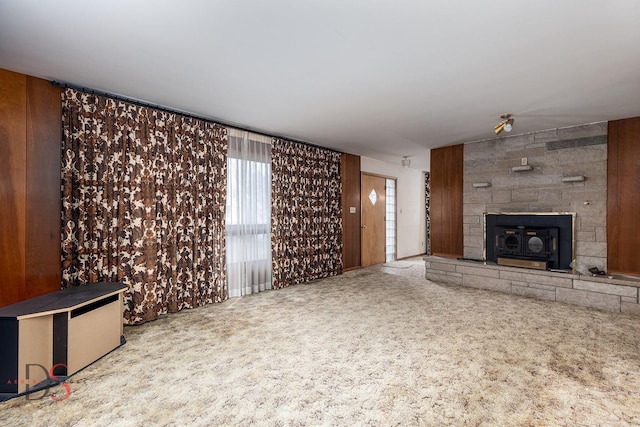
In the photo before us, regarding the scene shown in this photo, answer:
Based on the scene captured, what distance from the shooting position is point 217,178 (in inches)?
160

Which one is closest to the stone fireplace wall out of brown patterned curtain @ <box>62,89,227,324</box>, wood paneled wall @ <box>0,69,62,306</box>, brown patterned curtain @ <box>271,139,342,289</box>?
brown patterned curtain @ <box>271,139,342,289</box>

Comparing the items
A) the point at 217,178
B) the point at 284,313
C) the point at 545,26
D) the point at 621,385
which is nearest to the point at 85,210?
the point at 217,178

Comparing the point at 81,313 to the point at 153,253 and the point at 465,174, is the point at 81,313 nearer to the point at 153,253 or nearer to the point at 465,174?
the point at 153,253

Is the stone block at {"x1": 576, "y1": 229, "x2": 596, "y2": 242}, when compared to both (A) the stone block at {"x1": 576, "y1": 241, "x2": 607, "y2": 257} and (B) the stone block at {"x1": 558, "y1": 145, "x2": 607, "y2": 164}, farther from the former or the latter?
(B) the stone block at {"x1": 558, "y1": 145, "x2": 607, "y2": 164}

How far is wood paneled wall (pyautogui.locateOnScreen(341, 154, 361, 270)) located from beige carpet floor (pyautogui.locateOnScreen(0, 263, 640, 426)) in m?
2.46

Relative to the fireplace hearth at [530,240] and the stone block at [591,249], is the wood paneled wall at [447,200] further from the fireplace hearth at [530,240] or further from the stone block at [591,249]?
the stone block at [591,249]

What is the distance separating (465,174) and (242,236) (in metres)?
3.97

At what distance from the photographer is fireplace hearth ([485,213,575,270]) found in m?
4.42

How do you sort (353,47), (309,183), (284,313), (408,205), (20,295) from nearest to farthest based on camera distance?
(353,47)
(20,295)
(284,313)
(309,183)
(408,205)

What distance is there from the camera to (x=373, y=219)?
270 inches

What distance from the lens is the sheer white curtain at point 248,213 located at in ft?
14.2

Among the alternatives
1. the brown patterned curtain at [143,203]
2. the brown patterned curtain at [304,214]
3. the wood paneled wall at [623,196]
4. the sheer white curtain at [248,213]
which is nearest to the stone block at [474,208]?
the wood paneled wall at [623,196]

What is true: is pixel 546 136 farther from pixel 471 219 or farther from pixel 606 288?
pixel 606 288

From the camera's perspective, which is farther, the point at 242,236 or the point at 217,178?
the point at 242,236
